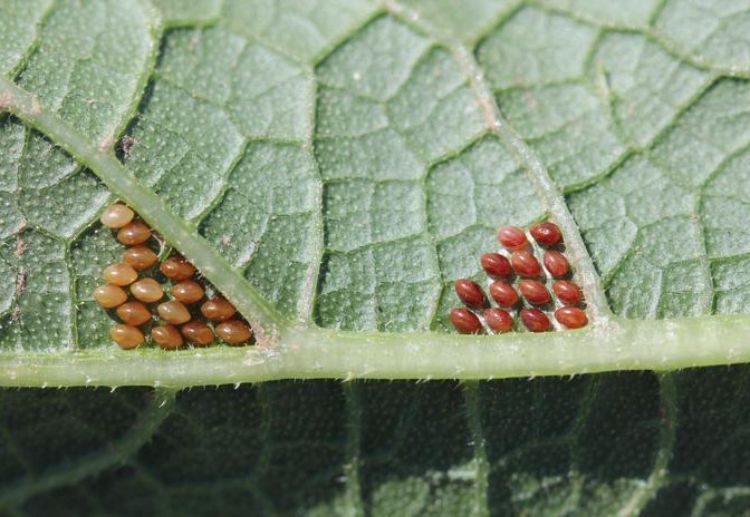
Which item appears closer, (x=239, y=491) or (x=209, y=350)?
(x=209, y=350)

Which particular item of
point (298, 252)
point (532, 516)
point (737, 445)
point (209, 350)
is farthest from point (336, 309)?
point (737, 445)

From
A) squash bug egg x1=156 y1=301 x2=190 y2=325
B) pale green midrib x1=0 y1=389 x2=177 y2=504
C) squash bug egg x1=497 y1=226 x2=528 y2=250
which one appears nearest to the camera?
squash bug egg x1=156 y1=301 x2=190 y2=325

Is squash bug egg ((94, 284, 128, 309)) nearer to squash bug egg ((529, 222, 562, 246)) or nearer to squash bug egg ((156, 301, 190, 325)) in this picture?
squash bug egg ((156, 301, 190, 325))

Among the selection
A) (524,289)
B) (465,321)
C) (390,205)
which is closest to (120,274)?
(390,205)

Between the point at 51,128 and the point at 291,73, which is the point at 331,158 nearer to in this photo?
the point at 291,73

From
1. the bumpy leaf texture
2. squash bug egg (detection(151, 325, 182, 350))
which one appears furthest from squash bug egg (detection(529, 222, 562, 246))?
squash bug egg (detection(151, 325, 182, 350))

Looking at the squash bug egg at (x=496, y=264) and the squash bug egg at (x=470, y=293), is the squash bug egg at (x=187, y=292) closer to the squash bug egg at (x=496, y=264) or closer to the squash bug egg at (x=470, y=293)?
the squash bug egg at (x=470, y=293)
